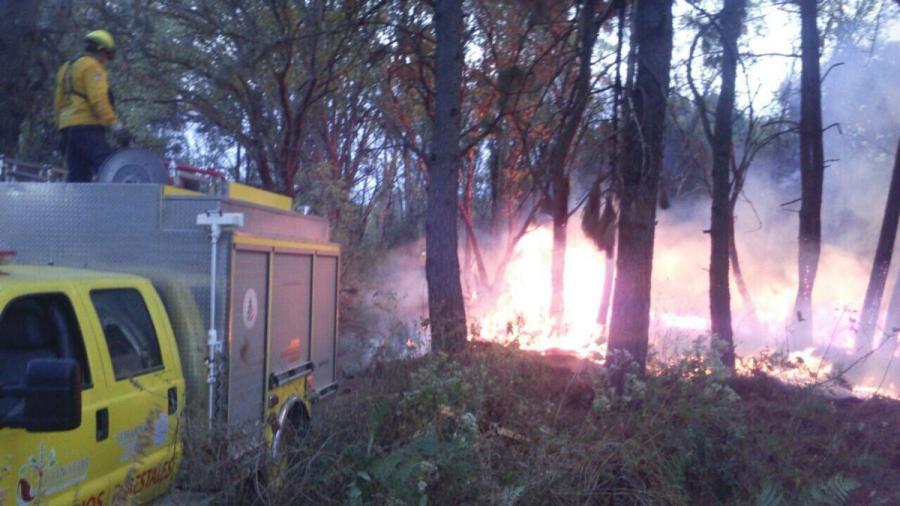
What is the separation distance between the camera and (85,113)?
6.44 meters

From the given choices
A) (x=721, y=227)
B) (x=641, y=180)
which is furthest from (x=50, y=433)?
(x=721, y=227)

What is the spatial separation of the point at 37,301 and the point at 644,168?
237 inches

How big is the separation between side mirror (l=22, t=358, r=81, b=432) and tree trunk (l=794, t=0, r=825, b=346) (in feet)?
47.5

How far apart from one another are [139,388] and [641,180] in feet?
18.2

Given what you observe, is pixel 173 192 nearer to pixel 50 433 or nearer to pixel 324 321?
pixel 50 433

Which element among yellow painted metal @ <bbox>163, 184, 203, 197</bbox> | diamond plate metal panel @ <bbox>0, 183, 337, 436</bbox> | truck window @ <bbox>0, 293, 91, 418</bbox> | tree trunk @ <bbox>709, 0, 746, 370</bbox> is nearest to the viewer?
truck window @ <bbox>0, 293, 91, 418</bbox>

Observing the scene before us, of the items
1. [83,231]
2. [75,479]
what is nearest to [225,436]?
[75,479]

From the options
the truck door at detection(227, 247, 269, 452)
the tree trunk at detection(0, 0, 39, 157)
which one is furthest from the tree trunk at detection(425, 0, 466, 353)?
the tree trunk at detection(0, 0, 39, 157)

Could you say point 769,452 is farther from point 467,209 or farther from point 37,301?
point 467,209

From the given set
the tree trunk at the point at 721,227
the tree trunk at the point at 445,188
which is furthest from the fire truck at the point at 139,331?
the tree trunk at the point at 721,227

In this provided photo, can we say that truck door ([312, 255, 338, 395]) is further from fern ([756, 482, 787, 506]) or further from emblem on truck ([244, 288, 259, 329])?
fern ([756, 482, 787, 506])

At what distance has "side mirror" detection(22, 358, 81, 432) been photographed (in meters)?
3.38

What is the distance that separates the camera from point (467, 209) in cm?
2517

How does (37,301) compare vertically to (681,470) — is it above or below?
above
